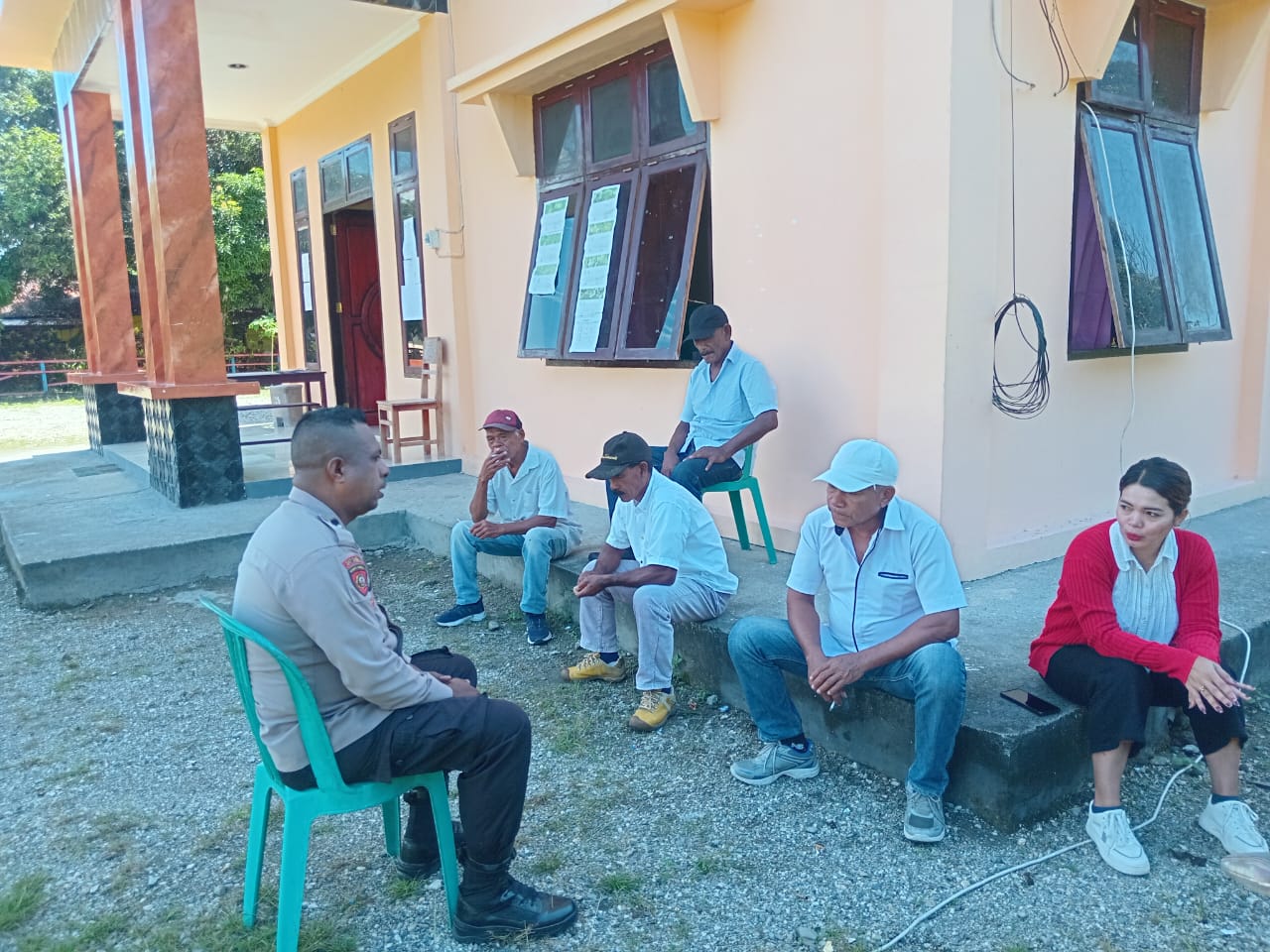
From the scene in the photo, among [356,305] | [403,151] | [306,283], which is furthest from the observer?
[306,283]

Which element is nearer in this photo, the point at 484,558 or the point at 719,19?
the point at 719,19

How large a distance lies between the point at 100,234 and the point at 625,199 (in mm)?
6291

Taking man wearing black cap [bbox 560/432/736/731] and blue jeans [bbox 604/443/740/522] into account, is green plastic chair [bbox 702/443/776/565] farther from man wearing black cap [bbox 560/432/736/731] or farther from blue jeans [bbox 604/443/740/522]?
man wearing black cap [bbox 560/432/736/731]

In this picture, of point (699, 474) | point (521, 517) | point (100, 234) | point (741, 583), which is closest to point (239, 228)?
point (100, 234)

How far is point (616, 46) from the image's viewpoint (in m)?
5.50

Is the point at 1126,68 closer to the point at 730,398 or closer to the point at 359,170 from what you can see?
the point at 730,398

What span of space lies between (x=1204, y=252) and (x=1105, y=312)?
1.04 m

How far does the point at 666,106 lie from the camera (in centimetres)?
549

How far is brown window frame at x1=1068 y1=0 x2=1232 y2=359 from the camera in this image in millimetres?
4453

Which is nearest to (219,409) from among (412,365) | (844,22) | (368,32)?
(412,365)

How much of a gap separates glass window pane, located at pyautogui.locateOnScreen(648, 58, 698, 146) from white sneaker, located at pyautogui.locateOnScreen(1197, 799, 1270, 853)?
13.6 feet

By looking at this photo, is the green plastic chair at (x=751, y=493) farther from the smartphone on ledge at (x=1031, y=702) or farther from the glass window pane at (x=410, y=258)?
the glass window pane at (x=410, y=258)

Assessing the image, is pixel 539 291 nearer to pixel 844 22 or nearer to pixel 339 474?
pixel 844 22

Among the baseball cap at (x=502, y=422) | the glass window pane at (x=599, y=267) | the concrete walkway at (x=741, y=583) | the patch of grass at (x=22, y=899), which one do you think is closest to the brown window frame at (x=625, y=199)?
the glass window pane at (x=599, y=267)
